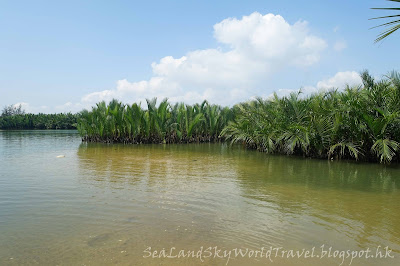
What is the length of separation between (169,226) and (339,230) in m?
2.41

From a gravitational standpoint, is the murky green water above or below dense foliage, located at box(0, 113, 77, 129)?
below

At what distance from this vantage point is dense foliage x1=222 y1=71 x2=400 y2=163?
10172 mm

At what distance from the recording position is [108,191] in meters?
6.32

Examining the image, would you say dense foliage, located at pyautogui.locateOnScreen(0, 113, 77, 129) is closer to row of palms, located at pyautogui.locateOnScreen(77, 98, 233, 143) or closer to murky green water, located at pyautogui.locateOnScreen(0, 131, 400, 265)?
row of palms, located at pyautogui.locateOnScreen(77, 98, 233, 143)

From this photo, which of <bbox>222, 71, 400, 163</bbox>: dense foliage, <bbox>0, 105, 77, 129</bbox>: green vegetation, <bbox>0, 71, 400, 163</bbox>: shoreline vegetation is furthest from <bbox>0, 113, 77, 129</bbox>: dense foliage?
<bbox>222, 71, 400, 163</bbox>: dense foliage

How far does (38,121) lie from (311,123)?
51.5m

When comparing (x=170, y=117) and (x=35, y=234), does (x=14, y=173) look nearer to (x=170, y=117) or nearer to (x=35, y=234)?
(x=35, y=234)

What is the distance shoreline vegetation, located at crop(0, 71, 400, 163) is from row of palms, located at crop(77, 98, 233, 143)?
67 millimetres

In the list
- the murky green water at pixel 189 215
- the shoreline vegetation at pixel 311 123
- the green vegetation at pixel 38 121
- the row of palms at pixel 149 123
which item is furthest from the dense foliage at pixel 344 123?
the green vegetation at pixel 38 121

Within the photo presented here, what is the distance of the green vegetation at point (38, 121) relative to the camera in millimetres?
49256

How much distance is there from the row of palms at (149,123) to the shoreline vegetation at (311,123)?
0.07m

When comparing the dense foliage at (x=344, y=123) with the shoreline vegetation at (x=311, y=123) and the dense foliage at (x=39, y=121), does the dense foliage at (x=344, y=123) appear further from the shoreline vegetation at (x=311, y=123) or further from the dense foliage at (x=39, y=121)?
the dense foliage at (x=39, y=121)

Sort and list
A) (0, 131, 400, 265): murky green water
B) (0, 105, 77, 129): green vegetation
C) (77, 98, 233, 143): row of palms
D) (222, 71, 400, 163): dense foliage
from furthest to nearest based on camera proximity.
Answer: (0, 105, 77, 129): green vegetation
(77, 98, 233, 143): row of palms
(222, 71, 400, 163): dense foliage
(0, 131, 400, 265): murky green water

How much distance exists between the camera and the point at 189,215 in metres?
4.69
